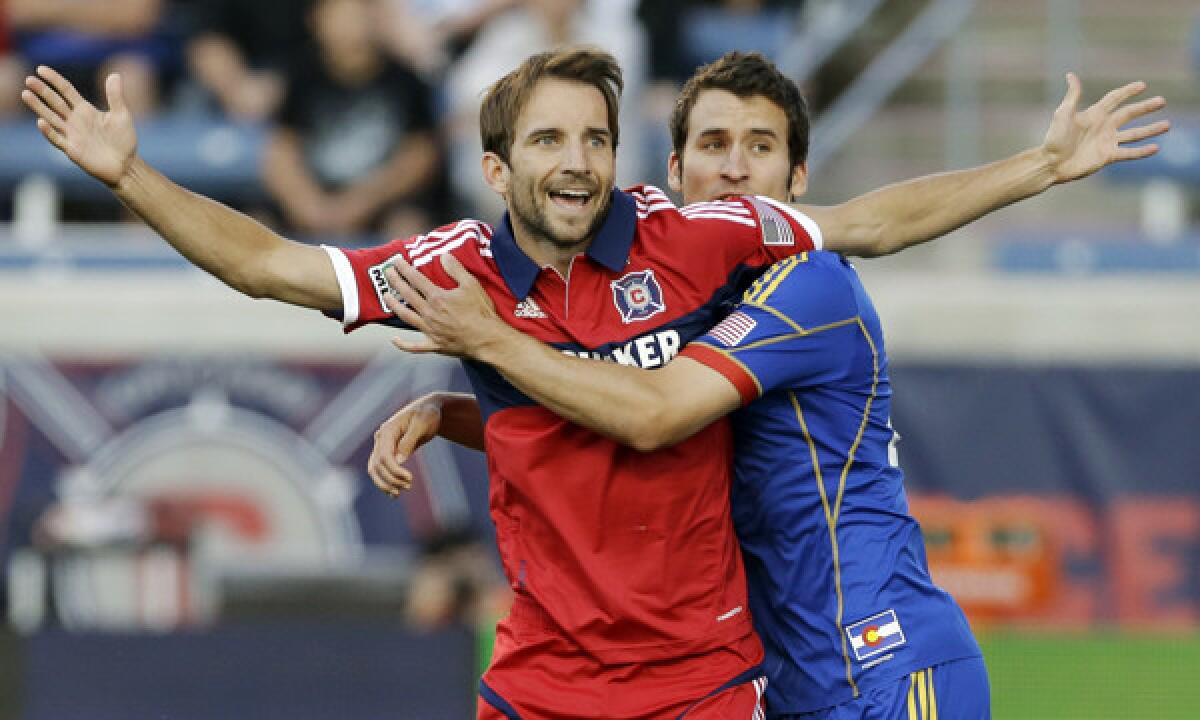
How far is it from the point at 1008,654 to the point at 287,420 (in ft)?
14.9

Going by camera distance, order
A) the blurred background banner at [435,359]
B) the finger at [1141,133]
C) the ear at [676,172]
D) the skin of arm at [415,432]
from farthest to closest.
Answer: the blurred background banner at [435,359], the ear at [676,172], the finger at [1141,133], the skin of arm at [415,432]

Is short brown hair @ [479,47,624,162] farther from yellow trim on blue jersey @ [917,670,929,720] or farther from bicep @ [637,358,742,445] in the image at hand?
yellow trim on blue jersey @ [917,670,929,720]

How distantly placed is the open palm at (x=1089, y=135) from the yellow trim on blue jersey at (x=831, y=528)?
0.90m

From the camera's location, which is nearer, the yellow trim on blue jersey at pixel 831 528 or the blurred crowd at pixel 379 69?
the yellow trim on blue jersey at pixel 831 528

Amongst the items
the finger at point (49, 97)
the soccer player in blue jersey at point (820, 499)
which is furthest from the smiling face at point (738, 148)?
the finger at point (49, 97)

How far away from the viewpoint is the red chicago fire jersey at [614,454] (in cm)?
416

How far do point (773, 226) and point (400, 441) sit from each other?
105cm

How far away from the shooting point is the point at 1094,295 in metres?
11.8

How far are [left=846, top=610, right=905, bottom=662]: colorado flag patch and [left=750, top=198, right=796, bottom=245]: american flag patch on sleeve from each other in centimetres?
91

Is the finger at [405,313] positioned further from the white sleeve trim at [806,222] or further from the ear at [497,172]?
the white sleeve trim at [806,222]

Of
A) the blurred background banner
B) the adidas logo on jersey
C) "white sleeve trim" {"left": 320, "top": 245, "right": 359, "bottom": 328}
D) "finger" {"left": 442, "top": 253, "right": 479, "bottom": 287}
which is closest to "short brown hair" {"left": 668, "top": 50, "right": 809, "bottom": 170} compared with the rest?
the adidas logo on jersey

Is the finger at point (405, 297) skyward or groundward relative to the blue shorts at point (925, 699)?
skyward

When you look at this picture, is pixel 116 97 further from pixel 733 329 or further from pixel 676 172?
pixel 676 172

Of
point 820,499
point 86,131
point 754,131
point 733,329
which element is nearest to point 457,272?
point 733,329
